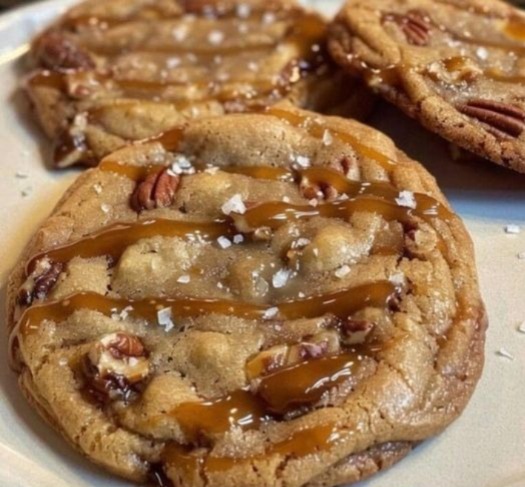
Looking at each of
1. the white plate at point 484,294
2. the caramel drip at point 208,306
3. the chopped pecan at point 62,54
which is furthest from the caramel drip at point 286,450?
the chopped pecan at point 62,54

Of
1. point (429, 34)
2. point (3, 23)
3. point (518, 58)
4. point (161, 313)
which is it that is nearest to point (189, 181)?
point (161, 313)

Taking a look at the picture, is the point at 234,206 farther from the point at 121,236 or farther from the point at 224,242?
the point at 121,236

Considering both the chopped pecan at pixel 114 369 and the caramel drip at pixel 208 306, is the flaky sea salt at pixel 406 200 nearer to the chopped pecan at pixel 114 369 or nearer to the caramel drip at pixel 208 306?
the caramel drip at pixel 208 306

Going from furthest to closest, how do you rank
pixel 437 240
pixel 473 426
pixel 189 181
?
1. pixel 189 181
2. pixel 437 240
3. pixel 473 426

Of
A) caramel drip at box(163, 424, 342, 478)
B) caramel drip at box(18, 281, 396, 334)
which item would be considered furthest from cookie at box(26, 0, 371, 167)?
caramel drip at box(163, 424, 342, 478)

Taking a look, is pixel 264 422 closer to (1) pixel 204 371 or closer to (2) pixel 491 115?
(1) pixel 204 371

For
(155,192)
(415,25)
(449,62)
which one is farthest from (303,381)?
(415,25)
